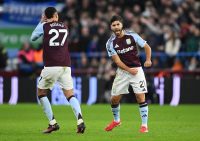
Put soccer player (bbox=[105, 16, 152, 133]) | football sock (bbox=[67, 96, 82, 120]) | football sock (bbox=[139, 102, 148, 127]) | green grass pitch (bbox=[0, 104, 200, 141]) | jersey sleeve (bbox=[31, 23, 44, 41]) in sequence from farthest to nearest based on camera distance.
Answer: soccer player (bbox=[105, 16, 152, 133])
football sock (bbox=[139, 102, 148, 127])
jersey sleeve (bbox=[31, 23, 44, 41])
football sock (bbox=[67, 96, 82, 120])
green grass pitch (bbox=[0, 104, 200, 141])

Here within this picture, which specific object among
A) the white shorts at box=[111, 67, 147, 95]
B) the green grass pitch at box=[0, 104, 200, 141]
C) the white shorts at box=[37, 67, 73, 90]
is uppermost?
the white shorts at box=[37, 67, 73, 90]

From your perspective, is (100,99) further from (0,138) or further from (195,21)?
(0,138)

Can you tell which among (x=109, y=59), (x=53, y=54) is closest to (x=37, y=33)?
(x=53, y=54)

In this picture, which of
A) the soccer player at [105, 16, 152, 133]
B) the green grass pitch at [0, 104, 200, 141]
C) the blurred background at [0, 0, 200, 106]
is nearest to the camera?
the green grass pitch at [0, 104, 200, 141]

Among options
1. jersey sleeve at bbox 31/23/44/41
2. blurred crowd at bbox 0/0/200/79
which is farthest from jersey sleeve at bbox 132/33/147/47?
blurred crowd at bbox 0/0/200/79

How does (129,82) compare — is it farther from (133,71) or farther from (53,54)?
(53,54)

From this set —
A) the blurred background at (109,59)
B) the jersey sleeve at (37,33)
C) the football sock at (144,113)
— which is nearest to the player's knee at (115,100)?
the football sock at (144,113)

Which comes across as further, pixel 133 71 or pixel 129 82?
pixel 129 82

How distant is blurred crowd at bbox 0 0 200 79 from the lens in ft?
85.0

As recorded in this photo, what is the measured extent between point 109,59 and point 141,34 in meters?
1.67

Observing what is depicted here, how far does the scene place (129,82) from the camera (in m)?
14.6

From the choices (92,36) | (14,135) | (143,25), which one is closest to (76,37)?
(92,36)

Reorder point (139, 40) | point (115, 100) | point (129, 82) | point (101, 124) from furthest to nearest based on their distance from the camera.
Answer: point (101, 124)
point (115, 100)
point (129, 82)
point (139, 40)

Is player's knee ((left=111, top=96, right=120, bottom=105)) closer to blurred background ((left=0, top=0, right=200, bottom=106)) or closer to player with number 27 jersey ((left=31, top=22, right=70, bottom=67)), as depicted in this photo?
player with number 27 jersey ((left=31, top=22, right=70, bottom=67))
